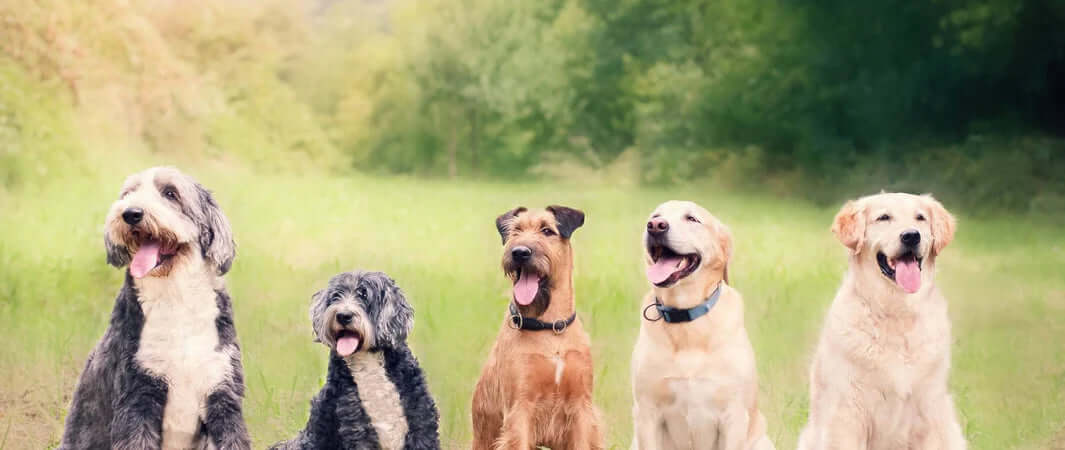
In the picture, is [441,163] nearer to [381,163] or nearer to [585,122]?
[381,163]

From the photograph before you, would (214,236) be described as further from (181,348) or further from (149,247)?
(181,348)

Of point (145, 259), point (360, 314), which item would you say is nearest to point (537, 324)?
point (360, 314)

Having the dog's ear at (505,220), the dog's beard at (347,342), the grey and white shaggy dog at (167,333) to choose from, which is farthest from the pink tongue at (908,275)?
the grey and white shaggy dog at (167,333)

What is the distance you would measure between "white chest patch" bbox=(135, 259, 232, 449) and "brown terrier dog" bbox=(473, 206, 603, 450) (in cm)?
120

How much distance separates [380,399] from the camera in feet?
14.1

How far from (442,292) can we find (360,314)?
4195 mm

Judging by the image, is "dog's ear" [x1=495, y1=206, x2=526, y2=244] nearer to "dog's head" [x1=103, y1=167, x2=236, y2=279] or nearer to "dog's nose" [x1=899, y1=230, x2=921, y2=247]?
"dog's head" [x1=103, y1=167, x2=236, y2=279]

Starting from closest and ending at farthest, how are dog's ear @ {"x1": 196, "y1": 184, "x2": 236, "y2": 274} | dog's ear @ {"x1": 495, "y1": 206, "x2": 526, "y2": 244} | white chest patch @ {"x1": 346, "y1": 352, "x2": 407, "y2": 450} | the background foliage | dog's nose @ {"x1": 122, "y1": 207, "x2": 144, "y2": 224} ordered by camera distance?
dog's nose @ {"x1": 122, "y1": 207, "x2": 144, "y2": 224}
dog's ear @ {"x1": 196, "y1": 184, "x2": 236, "y2": 274}
white chest patch @ {"x1": 346, "y1": 352, "x2": 407, "y2": 450}
dog's ear @ {"x1": 495, "y1": 206, "x2": 526, "y2": 244}
the background foliage

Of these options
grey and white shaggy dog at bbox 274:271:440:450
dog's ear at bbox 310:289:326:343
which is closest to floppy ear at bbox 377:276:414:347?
grey and white shaggy dog at bbox 274:271:440:450

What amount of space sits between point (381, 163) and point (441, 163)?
4.18 feet

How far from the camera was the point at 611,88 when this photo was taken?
66.6 feet

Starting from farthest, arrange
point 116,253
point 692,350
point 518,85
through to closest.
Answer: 1. point 518,85
2. point 692,350
3. point 116,253

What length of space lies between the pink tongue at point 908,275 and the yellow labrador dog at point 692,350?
638 millimetres

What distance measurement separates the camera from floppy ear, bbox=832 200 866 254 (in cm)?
439
